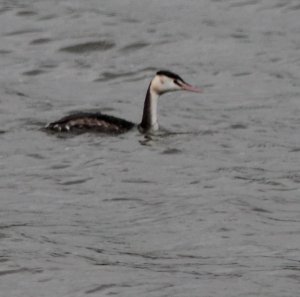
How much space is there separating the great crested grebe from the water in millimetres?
139

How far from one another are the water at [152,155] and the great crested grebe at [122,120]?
0.14 metres

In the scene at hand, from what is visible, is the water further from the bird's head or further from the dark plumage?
the bird's head

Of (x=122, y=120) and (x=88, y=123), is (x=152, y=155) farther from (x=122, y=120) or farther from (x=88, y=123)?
(x=122, y=120)

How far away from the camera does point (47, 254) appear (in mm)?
12406

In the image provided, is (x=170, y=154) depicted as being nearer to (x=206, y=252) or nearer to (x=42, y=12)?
(x=206, y=252)

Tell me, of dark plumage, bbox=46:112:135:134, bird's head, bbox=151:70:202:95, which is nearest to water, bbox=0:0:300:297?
dark plumage, bbox=46:112:135:134

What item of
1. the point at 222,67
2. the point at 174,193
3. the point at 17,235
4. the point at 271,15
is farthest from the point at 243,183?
the point at 271,15

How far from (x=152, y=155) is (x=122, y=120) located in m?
1.25

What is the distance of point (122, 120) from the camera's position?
1797cm

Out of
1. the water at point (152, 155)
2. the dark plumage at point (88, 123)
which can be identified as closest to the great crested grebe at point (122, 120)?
the dark plumage at point (88, 123)

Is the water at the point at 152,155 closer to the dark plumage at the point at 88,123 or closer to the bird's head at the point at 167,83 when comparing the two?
the dark plumage at the point at 88,123

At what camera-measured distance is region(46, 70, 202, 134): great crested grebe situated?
17.6 m

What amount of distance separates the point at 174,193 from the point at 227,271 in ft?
9.98

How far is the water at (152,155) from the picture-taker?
471 inches
